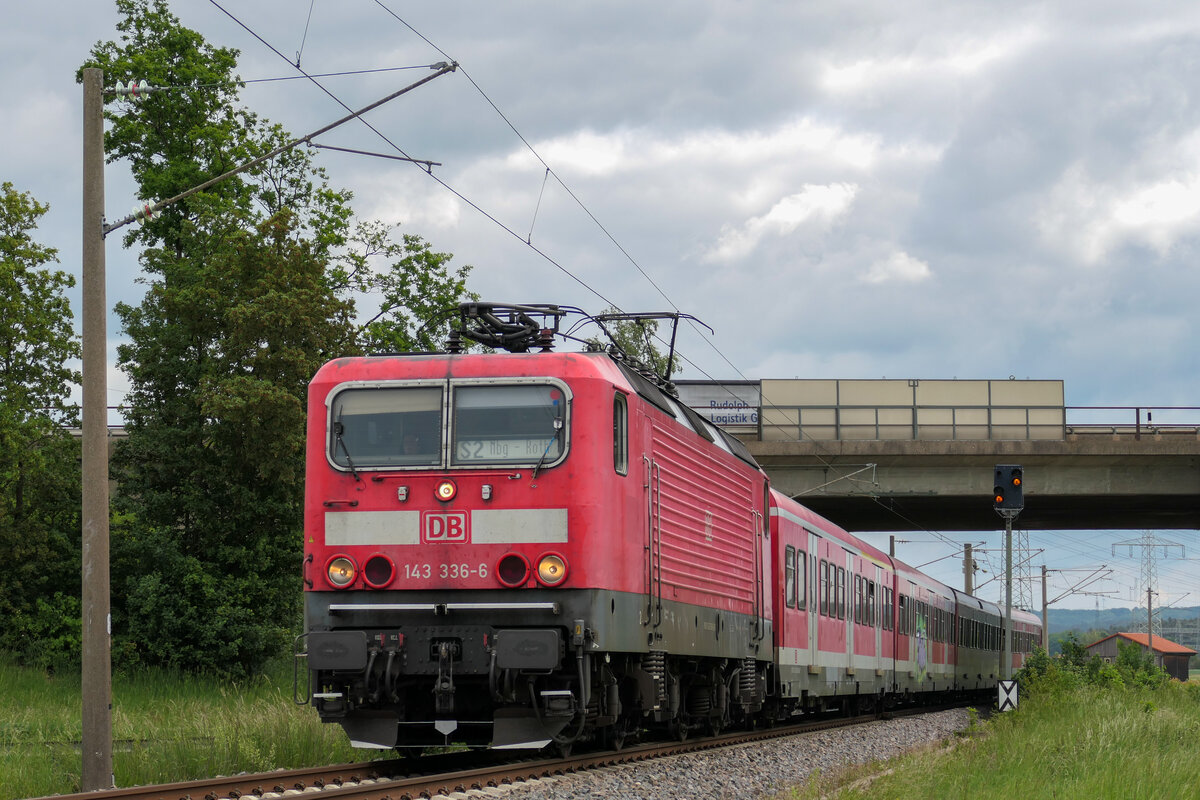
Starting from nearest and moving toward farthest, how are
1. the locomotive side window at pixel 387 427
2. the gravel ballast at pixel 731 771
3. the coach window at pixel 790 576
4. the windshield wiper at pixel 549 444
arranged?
the gravel ballast at pixel 731 771, the windshield wiper at pixel 549 444, the locomotive side window at pixel 387 427, the coach window at pixel 790 576

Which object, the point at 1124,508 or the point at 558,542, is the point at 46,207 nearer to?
the point at 558,542

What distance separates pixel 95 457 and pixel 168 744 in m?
2.70

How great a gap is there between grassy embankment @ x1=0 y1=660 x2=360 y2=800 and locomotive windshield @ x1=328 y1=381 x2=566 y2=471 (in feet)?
9.30

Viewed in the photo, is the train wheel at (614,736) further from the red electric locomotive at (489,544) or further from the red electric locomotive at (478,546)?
the red electric locomotive at (478,546)

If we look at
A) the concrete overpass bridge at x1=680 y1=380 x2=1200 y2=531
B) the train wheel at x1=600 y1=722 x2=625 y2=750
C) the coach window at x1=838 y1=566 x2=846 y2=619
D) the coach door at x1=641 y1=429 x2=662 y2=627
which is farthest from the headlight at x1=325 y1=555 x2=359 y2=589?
the concrete overpass bridge at x1=680 y1=380 x2=1200 y2=531

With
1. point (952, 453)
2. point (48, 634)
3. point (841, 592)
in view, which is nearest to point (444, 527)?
point (841, 592)

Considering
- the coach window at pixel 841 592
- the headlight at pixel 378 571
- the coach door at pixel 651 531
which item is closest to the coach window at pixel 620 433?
the coach door at pixel 651 531

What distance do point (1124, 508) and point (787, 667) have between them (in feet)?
89.2

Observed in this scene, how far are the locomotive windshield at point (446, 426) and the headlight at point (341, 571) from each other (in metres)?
0.78

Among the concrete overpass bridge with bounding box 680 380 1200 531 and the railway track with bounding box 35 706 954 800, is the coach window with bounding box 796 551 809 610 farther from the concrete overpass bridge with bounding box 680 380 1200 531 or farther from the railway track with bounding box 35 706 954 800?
the concrete overpass bridge with bounding box 680 380 1200 531

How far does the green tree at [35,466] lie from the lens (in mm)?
26750

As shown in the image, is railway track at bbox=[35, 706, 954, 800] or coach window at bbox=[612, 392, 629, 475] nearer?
railway track at bbox=[35, 706, 954, 800]

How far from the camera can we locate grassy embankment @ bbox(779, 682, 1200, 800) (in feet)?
32.9

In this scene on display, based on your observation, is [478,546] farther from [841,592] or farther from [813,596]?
[841,592]
